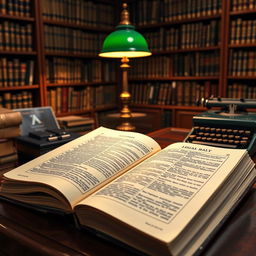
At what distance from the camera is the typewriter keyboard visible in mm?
958

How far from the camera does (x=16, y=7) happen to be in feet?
7.71

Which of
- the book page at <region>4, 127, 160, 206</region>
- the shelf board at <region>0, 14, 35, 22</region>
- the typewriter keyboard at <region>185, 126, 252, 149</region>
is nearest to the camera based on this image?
the book page at <region>4, 127, 160, 206</region>

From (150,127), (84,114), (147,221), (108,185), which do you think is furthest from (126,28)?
(84,114)

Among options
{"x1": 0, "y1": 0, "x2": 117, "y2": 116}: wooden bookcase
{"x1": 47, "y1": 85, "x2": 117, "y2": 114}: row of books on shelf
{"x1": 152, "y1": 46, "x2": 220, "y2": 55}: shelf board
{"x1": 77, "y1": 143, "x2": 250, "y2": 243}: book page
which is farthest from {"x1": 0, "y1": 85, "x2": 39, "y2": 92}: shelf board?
{"x1": 77, "y1": 143, "x2": 250, "y2": 243}: book page

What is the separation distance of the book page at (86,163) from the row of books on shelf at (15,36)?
6.09 feet

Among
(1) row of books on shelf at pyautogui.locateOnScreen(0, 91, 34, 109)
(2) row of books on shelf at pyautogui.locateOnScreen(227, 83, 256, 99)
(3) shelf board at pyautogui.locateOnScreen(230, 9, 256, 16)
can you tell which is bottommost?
(1) row of books on shelf at pyautogui.locateOnScreen(0, 91, 34, 109)

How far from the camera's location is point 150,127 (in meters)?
1.94

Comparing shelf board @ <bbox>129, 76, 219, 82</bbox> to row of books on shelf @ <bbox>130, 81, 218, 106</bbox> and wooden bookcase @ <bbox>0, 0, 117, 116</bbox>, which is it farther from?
wooden bookcase @ <bbox>0, 0, 117, 116</bbox>

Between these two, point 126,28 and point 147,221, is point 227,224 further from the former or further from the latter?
point 126,28

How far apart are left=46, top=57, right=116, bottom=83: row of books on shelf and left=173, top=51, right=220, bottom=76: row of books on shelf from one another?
30.5 inches

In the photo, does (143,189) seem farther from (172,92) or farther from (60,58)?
(172,92)

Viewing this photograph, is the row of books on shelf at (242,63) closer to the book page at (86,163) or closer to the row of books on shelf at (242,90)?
the row of books on shelf at (242,90)

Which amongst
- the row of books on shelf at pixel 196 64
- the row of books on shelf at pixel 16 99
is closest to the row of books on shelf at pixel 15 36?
the row of books on shelf at pixel 16 99

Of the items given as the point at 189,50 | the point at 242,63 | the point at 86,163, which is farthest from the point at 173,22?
the point at 86,163
